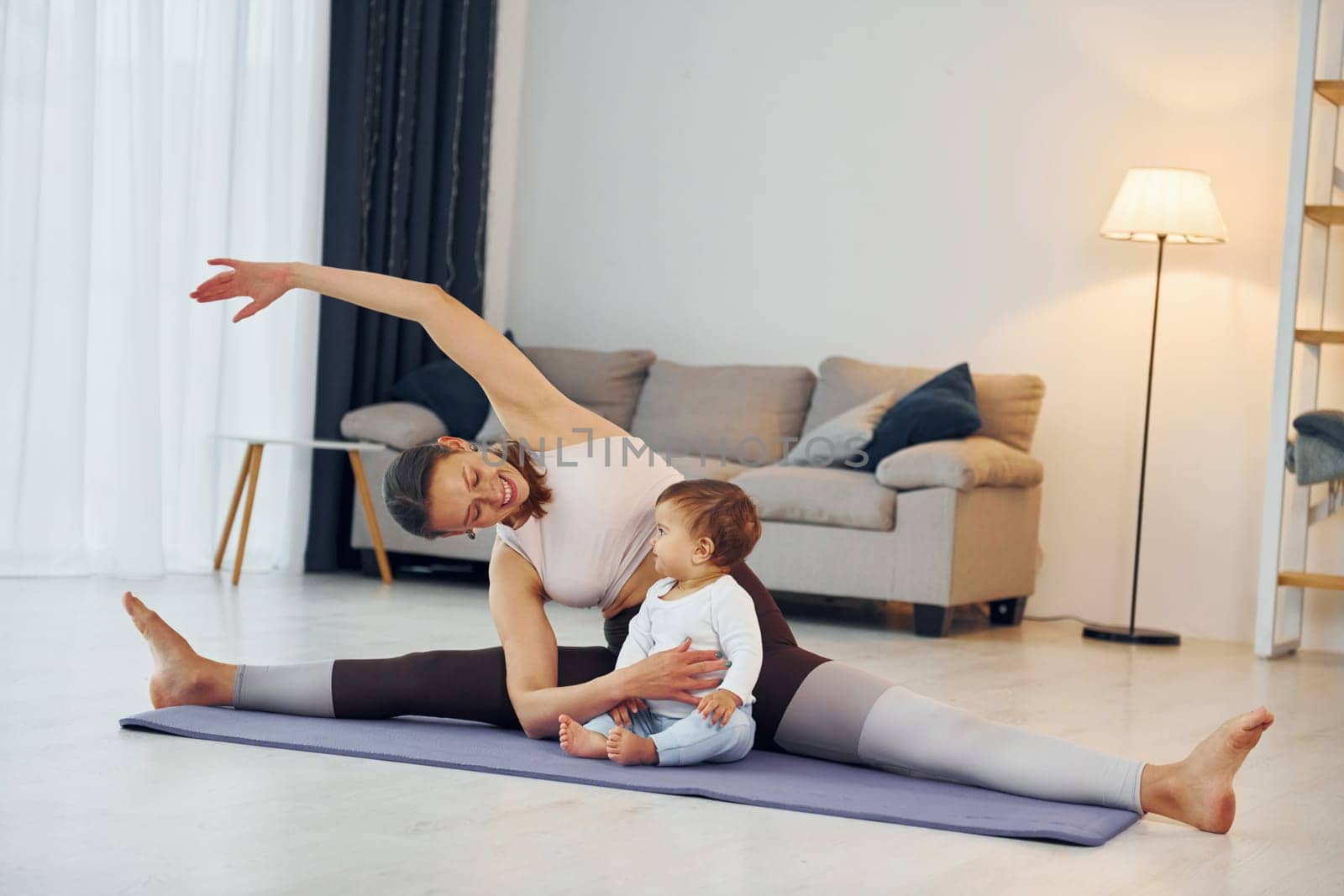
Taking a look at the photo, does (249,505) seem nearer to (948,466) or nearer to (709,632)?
(948,466)

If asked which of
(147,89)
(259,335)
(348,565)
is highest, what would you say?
(147,89)

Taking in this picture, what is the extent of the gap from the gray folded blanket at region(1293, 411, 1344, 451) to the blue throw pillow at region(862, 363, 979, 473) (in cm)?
91

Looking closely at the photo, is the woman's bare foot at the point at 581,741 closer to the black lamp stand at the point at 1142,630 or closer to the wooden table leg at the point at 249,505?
the wooden table leg at the point at 249,505

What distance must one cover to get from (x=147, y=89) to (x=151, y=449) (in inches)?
42.4

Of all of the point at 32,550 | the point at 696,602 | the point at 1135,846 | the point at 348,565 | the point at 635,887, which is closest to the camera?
the point at 635,887

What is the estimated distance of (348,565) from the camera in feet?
18.0

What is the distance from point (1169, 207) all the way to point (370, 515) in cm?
273

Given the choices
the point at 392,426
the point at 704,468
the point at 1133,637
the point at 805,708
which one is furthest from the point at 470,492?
the point at 1133,637

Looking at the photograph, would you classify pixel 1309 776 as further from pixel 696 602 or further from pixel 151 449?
pixel 151 449

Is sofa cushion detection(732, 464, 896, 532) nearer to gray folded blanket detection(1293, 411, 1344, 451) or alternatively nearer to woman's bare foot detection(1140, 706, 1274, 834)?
gray folded blanket detection(1293, 411, 1344, 451)

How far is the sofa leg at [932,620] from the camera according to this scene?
4477 mm

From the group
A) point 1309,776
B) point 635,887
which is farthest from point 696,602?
point 1309,776

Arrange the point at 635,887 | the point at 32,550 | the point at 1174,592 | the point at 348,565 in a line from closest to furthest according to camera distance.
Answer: the point at 635,887, the point at 32,550, the point at 1174,592, the point at 348,565

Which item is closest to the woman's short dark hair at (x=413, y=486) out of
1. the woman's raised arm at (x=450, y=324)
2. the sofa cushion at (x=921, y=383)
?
the woman's raised arm at (x=450, y=324)
